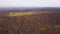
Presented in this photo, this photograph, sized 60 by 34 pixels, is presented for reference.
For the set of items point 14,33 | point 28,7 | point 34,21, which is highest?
point 28,7

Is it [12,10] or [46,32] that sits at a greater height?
[12,10]
